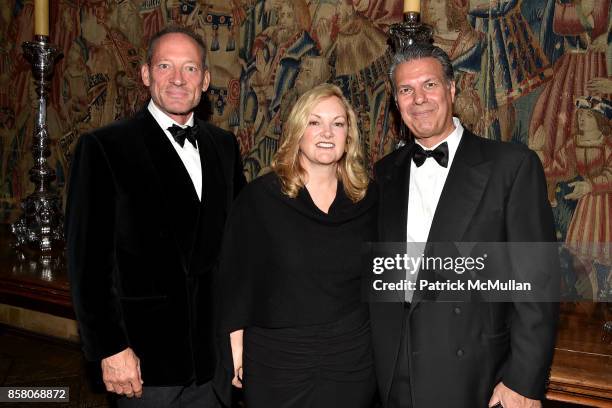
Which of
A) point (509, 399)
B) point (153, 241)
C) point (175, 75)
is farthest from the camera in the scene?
point (175, 75)

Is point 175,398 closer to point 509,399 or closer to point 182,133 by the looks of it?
point 182,133

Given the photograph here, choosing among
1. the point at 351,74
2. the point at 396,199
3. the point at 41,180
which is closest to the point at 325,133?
the point at 396,199

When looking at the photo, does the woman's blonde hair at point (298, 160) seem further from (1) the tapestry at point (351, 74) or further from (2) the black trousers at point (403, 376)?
(1) the tapestry at point (351, 74)

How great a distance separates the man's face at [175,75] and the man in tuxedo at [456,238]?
3.00 ft

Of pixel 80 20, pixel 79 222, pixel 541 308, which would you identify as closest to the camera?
pixel 541 308

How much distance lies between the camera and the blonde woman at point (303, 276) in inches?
90.0

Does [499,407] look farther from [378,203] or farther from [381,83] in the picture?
[381,83]

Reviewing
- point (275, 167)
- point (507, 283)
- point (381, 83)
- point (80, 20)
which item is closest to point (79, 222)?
point (275, 167)

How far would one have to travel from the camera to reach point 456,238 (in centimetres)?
213

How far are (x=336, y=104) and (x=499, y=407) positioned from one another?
139 cm

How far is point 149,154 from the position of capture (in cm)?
238

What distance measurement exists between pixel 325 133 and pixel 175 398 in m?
1.31

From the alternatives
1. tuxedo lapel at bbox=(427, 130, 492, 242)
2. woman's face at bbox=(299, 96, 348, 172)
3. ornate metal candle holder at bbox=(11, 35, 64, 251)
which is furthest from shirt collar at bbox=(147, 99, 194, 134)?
ornate metal candle holder at bbox=(11, 35, 64, 251)

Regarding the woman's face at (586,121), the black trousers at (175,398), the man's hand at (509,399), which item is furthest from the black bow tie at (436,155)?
the black trousers at (175,398)
